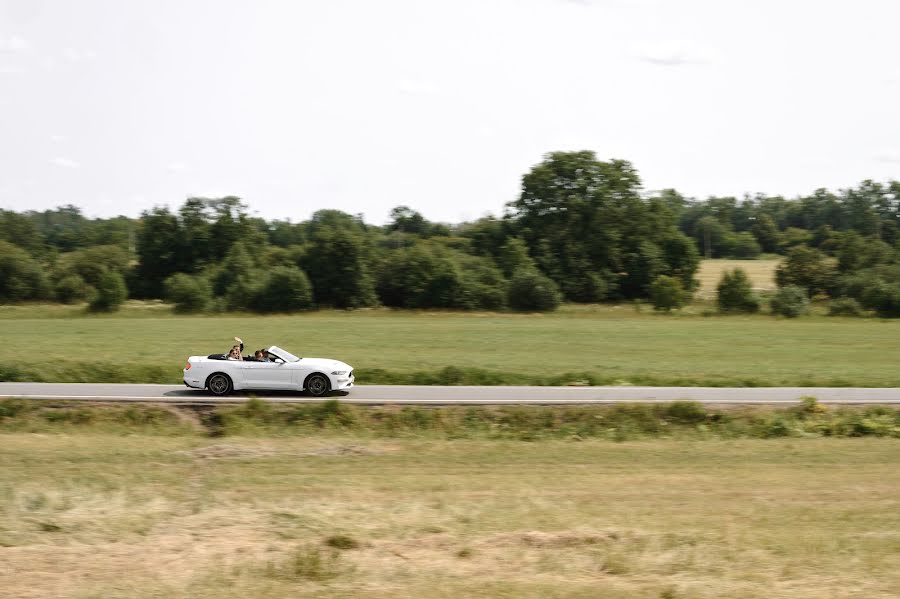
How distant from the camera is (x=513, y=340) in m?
41.1

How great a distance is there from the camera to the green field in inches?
1068

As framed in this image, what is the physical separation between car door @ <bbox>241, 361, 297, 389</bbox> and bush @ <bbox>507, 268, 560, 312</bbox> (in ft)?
133

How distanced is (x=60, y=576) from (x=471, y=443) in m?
10.0

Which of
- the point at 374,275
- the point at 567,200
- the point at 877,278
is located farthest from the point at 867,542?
the point at 567,200

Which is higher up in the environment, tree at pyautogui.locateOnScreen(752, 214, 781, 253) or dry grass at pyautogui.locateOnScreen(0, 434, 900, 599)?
tree at pyautogui.locateOnScreen(752, 214, 781, 253)

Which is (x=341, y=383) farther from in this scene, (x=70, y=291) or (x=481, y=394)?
(x=70, y=291)

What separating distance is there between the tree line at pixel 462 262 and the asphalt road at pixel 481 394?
35421 millimetres

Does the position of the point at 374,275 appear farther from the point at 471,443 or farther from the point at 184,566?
the point at 184,566

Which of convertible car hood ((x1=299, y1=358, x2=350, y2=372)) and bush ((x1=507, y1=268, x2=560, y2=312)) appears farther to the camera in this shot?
bush ((x1=507, y1=268, x2=560, y2=312))


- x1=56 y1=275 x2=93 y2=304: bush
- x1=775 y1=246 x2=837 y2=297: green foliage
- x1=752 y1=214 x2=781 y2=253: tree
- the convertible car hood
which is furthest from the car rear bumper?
x1=752 y1=214 x2=781 y2=253: tree

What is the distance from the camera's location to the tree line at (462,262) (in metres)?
62.7

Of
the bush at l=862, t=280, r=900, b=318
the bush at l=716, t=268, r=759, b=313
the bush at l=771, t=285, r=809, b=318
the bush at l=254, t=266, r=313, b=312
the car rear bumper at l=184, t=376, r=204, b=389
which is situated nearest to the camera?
the car rear bumper at l=184, t=376, r=204, b=389

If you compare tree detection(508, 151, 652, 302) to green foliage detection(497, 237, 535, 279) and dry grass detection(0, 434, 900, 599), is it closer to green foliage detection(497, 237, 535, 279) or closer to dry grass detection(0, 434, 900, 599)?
green foliage detection(497, 237, 535, 279)

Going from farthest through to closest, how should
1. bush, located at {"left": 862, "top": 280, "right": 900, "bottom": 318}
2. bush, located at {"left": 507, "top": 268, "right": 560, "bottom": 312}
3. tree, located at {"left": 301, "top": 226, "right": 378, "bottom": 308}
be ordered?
tree, located at {"left": 301, "top": 226, "right": 378, "bottom": 308} → bush, located at {"left": 507, "top": 268, "right": 560, "bottom": 312} → bush, located at {"left": 862, "top": 280, "right": 900, "bottom": 318}
